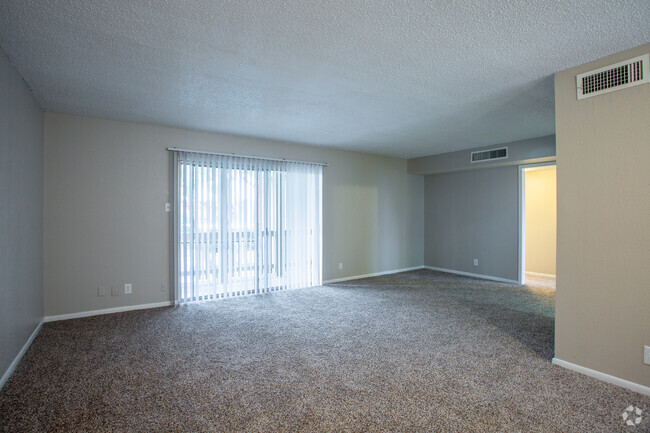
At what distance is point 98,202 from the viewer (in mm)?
4090

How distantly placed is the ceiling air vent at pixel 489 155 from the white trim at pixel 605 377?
12.2 feet

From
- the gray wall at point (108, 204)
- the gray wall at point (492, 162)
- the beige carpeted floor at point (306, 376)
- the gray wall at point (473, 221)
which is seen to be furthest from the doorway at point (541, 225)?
the gray wall at point (108, 204)

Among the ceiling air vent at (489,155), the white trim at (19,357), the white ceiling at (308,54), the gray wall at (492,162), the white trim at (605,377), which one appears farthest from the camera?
the ceiling air vent at (489,155)

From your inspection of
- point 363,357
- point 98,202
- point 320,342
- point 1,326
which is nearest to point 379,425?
point 363,357

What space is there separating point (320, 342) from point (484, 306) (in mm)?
2527

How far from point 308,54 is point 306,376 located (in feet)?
8.00

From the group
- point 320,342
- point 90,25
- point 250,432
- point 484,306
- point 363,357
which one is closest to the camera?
point 250,432

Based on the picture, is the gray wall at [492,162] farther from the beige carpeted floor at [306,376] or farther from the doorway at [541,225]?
the beige carpeted floor at [306,376]

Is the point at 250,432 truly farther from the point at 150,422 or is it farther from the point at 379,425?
the point at 379,425

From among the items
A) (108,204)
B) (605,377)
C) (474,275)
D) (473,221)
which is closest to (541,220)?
(473,221)

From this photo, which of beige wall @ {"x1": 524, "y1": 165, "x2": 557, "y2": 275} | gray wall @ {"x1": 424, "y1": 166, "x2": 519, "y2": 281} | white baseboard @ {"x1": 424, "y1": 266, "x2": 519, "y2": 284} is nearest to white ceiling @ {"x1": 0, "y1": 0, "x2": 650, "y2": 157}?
gray wall @ {"x1": 424, "y1": 166, "x2": 519, "y2": 281}

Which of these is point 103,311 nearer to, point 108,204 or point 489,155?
point 108,204

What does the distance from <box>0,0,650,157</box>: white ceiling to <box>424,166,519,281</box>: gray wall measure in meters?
2.34

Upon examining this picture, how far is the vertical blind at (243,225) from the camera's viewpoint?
4602 mm
